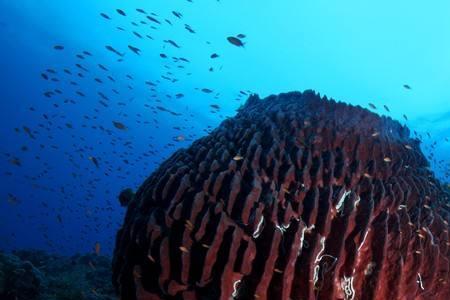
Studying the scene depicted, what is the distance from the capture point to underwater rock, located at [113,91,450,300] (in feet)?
12.7

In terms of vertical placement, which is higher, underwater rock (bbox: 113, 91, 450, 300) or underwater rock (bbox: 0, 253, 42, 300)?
underwater rock (bbox: 113, 91, 450, 300)

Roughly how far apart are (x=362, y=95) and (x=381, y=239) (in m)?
34.2

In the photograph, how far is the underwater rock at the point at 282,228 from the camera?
3.86m

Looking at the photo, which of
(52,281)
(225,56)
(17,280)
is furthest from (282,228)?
(225,56)

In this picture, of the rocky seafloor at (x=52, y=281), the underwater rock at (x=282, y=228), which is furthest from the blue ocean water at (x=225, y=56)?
the underwater rock at (x=282, y=228)

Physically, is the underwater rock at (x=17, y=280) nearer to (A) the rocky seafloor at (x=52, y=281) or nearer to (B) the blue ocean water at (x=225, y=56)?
(A) the rocky seafloor at (x=52, y=281)

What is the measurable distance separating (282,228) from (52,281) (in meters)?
10.1

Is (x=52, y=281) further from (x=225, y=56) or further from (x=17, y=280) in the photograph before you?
(x=225, y=56)

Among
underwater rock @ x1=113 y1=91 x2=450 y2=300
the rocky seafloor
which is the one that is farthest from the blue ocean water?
underwater rock @ x1=113 y1=91 x2=450 y2=300

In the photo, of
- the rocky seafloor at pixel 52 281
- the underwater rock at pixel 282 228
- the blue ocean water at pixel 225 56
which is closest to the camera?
the underwater rock at pixel 282 228

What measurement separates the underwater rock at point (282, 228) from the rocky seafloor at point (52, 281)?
6.13 m

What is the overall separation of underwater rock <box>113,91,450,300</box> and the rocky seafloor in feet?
20.1

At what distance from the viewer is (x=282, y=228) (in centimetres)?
409

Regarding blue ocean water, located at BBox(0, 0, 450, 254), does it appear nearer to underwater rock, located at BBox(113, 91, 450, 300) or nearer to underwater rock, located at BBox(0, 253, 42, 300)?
underwater rock, located at BBox(0, 253, 42, 300)
